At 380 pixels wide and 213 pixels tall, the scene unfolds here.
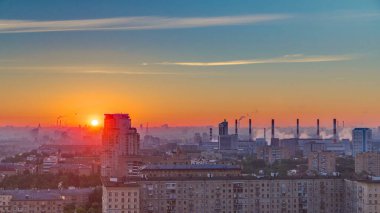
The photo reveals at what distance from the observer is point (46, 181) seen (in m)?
13.1

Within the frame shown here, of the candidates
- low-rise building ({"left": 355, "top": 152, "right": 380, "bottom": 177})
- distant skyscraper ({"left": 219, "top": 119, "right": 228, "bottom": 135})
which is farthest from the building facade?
distant skyscraper ({"left": 219, "top": 119, "right": 228, "bottom": 135})

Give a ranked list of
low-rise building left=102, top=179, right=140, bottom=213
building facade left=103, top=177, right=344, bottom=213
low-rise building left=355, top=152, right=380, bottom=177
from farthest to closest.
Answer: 1. low-rise building left=355, top=152, right=380, bottom=177
2. building facade left=103, top=177, right=344, bottom=213
3. low-rise building left=102, top=179, right=140, bottom=213

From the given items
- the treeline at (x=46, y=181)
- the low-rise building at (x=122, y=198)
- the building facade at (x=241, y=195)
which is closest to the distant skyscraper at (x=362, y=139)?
the treeline at (x=46, y=181)

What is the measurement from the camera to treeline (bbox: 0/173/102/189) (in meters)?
12.6

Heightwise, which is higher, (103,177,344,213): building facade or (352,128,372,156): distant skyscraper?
(352,128,372,156): distant skyscraper

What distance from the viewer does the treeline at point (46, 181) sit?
1264cm

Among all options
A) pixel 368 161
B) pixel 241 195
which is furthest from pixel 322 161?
pixel 241 195

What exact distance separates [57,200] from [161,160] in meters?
4.18

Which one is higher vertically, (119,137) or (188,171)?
(119,137)

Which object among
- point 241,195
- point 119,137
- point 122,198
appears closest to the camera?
point 122,198

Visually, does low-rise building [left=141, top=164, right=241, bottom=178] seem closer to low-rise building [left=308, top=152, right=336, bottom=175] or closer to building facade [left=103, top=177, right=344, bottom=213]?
building facade [left=103, top=177, right=344, bottom=213]

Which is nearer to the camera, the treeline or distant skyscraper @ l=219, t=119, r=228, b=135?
the treeline

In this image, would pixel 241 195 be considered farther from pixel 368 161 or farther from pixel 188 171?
pixel 368 161

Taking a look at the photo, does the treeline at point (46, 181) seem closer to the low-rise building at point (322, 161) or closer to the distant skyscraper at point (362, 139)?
the low-rise building at point (322, 161)
